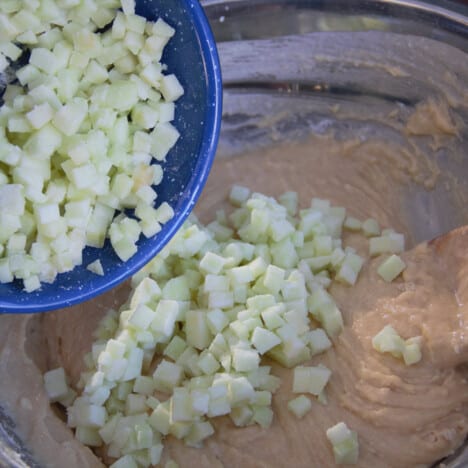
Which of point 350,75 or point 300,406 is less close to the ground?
point 350,75

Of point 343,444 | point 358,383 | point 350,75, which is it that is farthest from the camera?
point 350,75

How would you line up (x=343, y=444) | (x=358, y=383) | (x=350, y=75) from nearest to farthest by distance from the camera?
(x=343, y=444)
(x=358, y=383)
(x=350, y=75)

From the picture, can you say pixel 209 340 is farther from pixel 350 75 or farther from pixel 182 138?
pixel 350 75

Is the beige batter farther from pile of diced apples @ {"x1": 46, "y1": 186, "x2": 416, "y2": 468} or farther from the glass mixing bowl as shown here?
the glass mixing bowl

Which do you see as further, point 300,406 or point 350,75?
point 350,75

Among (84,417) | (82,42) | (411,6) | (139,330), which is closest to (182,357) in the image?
(139,330)

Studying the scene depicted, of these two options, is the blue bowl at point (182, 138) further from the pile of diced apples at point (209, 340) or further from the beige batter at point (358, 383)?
the beige batter at point (358, 383)

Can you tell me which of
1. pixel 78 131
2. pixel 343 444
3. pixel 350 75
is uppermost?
pixel 78 131

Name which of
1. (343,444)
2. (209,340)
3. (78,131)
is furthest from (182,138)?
(343,444)
